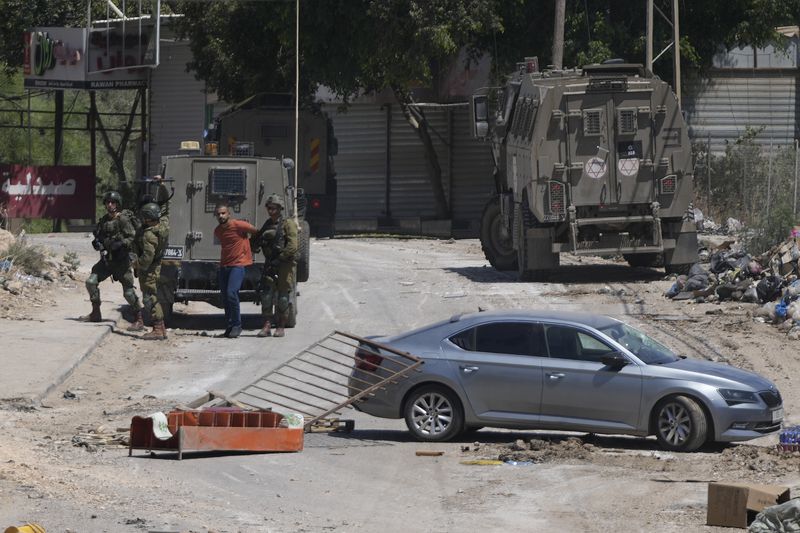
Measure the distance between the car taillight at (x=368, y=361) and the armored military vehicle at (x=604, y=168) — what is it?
10224 mm

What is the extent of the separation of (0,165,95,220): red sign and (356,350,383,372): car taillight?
1145 inches

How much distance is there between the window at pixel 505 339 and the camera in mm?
12805

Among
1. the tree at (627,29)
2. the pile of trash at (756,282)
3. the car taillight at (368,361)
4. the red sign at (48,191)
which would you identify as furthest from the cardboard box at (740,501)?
the red sign at (48,191)

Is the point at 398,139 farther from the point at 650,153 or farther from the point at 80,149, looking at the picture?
the point at 80,149

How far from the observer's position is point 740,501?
880 cm

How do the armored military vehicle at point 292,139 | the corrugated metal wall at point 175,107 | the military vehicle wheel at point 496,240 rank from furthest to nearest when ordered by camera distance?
1. the corrugated metal wall at point 175,107
2. the armored military vehicle at point 292,139
3. the military vehicle wheel at point 496,240

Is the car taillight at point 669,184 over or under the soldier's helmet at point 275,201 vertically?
over

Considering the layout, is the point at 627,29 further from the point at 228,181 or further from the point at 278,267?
the point at 278,267

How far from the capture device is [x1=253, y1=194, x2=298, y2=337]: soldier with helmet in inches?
733

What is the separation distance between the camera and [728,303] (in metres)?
21.0

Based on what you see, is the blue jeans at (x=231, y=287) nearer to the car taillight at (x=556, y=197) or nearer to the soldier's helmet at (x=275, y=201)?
the soldier's helmet at (x=275, y=201)

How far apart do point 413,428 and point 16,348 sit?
673cm

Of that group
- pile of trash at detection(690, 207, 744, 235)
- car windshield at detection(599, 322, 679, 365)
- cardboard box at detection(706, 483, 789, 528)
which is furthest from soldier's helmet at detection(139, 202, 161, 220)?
pile of trash at detection(690, 207, 744, 235)

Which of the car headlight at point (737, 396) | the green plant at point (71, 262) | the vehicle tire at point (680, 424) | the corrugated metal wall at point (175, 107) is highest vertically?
the corrugated metal wall at point (175, 107)
